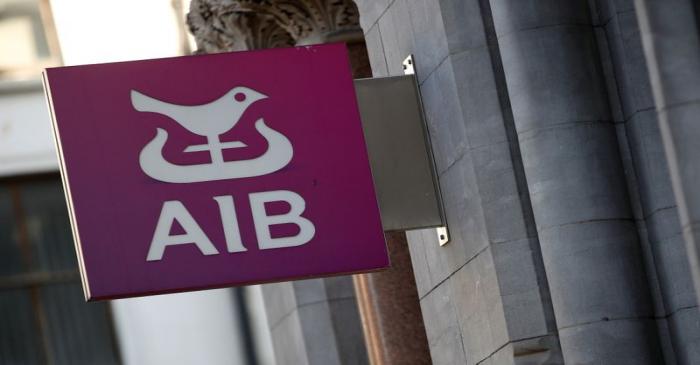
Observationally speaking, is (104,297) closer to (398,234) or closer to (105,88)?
(105,88)

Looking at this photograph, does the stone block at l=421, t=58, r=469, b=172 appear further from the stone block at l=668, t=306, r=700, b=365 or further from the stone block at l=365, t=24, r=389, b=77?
the stone block at l=668, t=306, r=700, b=365

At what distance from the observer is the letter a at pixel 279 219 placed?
12.9 meters

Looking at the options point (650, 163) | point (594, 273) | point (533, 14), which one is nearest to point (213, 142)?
point (533, 14)

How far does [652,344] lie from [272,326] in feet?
28.6

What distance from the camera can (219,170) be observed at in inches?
516

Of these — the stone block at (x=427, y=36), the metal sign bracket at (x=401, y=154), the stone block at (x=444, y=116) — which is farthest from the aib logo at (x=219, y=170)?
the stone block at (x=427, y=36)

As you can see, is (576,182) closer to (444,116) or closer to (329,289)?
(444,116)

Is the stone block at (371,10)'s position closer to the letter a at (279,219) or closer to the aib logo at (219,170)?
the aib logo at (219,170)

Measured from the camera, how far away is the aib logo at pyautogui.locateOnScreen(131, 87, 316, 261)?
41.8 feet

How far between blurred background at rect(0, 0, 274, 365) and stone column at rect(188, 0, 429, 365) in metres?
5.90

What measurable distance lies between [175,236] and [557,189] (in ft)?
9.36

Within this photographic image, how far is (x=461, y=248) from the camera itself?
528 inches

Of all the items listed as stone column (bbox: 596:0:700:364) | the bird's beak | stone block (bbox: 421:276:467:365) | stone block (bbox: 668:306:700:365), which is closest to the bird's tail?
the bird's beak

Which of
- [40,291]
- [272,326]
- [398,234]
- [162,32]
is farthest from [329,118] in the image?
[40,291]
